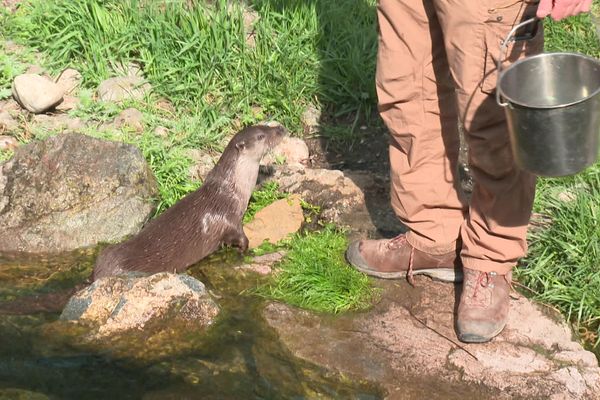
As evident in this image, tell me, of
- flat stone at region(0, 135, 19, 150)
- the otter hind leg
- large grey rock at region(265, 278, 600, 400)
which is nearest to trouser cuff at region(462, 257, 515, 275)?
large grey rock at region(265, 278, 600, 400)

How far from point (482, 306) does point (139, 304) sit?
1386mm

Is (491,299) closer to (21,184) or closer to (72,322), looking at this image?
(72,322)

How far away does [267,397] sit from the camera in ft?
11.0

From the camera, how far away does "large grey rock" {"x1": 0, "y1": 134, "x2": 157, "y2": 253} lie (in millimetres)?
4668

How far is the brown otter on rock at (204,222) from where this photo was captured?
4.28 m

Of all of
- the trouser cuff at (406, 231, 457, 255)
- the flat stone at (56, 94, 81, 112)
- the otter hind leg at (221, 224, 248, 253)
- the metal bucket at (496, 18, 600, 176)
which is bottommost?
the otter hind leg at (221, 224, 248, 253)

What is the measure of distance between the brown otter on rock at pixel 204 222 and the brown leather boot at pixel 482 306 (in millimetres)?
1276

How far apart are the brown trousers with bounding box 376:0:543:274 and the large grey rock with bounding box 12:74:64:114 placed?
2.59 metres

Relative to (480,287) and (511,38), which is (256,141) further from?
(511,38)

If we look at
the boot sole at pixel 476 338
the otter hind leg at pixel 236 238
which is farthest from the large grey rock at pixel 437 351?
the otter hind leg at pixel 236 238

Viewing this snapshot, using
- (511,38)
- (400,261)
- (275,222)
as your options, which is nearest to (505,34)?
(511,38)

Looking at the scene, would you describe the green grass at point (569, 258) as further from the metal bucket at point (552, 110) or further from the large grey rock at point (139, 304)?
the large grey rock at point (139, 304)

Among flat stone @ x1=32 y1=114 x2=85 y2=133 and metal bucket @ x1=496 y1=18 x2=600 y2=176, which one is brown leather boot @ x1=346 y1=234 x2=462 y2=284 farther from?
flat stone @ x1=32 y1=114 x2=85 y2=133

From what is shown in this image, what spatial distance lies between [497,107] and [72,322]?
1.91 m
